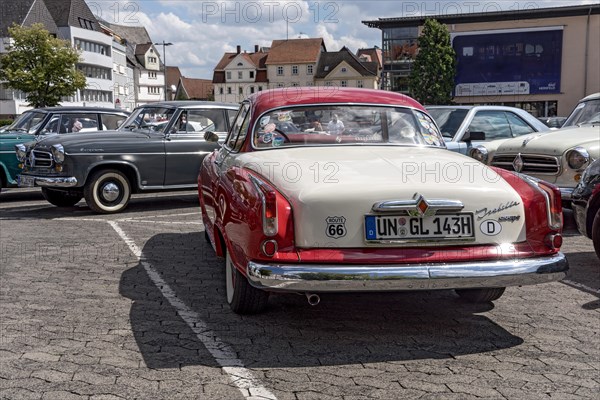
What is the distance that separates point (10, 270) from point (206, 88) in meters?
125

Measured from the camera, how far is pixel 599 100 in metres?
10.1

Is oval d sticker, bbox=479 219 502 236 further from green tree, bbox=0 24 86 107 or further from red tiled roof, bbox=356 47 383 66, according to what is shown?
red tiled roof, bbox=356 47 383 66

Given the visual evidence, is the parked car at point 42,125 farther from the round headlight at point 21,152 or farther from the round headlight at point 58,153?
the round headlight at point 58,153

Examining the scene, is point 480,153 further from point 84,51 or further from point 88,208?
point 84,51

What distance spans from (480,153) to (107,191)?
225 inches

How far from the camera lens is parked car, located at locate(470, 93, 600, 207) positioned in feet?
27.9

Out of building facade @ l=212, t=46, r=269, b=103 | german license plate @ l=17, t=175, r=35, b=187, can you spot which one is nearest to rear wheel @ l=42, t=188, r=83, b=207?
german license plate @ l=17, t=175, r=35, b=187

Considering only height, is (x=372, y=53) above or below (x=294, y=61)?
above

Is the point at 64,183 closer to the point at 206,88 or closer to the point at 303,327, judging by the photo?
the point at 303,327

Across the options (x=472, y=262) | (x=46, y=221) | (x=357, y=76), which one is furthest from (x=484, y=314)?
(x=357, y=76)

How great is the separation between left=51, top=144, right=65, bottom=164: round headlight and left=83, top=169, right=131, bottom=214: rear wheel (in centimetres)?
54

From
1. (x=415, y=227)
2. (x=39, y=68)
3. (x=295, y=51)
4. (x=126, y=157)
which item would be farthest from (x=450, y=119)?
(x=295, y=51)

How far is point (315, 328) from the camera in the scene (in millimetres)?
4820

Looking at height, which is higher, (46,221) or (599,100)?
(599,100)
